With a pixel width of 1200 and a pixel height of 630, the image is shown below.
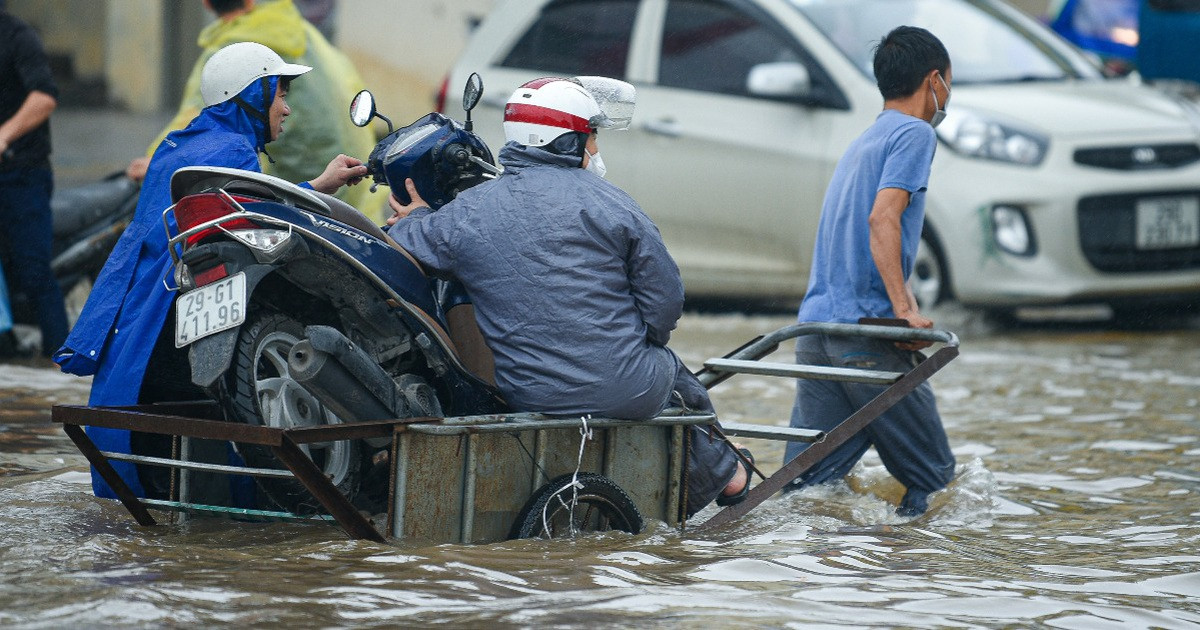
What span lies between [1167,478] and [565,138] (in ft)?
9.29

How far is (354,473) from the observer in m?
4.91

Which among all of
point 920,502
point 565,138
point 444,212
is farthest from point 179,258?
point 920,502

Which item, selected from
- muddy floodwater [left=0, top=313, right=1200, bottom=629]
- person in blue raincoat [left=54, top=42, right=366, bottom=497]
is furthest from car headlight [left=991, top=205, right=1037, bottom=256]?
person in blue raincoat [left=54, top=42, right=366, bottom=497]

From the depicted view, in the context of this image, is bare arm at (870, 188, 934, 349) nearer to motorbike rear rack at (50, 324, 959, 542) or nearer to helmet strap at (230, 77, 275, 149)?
motorbike rear rack at (50, 324, 959, 542)

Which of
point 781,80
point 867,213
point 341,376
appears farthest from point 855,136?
point 341,376

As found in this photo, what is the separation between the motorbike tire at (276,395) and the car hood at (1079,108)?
569 cm

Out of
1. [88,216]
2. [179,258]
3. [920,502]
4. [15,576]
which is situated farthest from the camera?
[88,216]

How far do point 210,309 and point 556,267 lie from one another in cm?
96

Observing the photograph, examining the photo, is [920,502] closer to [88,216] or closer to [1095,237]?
[1095,237]

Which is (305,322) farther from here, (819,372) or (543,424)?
(819,372)

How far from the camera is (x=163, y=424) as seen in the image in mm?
4691

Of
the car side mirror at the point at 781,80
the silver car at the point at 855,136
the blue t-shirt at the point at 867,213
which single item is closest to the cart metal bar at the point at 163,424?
the blue t-shirt at the point at 867,213

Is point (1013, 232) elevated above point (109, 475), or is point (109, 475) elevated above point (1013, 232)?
point (1013, 232)

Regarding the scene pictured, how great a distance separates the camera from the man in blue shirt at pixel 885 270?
18.9ft
